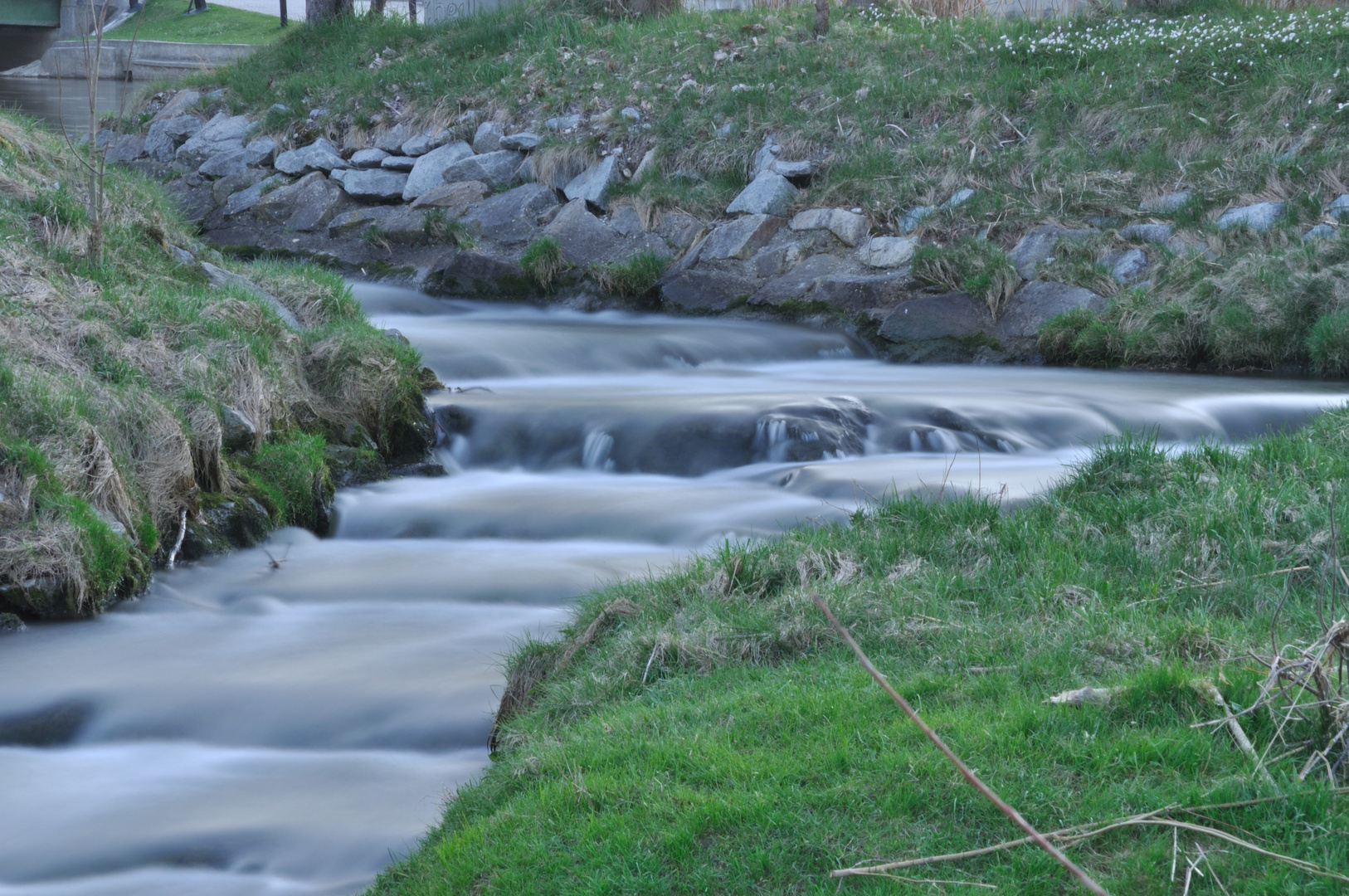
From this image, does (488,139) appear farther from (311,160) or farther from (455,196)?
(311,160)

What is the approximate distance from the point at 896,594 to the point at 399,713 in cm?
219

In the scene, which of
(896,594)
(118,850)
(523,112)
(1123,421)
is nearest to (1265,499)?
(896,594)

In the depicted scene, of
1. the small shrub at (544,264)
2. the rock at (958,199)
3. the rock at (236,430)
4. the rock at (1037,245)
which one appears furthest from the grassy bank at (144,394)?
the rock at (958,199)

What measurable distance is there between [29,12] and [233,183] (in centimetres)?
330

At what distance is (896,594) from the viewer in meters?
4.77

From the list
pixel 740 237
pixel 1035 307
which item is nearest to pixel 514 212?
pixel 740 237

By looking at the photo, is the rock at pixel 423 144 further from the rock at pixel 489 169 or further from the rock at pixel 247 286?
the rock at pixel 247 286

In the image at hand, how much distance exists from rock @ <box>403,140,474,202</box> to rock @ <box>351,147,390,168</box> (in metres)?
0.70

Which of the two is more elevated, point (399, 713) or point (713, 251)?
point (713, 251)

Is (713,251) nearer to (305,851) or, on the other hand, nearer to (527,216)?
(527,216)

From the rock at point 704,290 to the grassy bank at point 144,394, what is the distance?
14.4 ft

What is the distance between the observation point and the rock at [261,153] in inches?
706

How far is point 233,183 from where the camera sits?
17516 millimetres

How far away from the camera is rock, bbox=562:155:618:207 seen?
14883 mm
